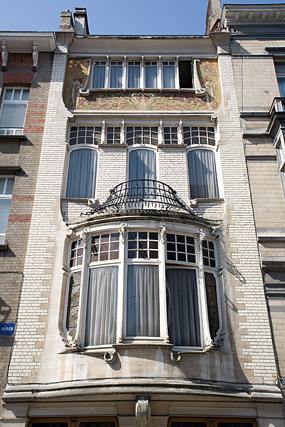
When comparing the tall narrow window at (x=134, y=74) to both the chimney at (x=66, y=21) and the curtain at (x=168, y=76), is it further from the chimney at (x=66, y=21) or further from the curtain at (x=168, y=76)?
the chimney at (x=66, y=21)

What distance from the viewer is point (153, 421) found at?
909 cm

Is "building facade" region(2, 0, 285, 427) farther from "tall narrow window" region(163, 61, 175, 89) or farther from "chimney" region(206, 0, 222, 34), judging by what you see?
"chimney" region(206, 0, 222, 34)

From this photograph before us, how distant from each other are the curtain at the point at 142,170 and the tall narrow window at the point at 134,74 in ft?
10.3

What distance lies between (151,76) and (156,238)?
745 cm

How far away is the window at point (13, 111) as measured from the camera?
1424cm

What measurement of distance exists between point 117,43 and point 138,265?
379 inches

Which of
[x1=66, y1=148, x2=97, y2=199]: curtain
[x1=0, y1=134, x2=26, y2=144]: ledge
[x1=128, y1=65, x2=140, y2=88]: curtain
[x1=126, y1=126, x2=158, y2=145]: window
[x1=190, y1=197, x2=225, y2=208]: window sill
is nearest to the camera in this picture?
[x1=190, y1=197, x2=225, y2=208]: window sill

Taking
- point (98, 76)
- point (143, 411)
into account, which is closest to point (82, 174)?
point (98, 76)

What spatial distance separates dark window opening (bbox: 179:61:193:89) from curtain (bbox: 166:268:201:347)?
799 centimetres

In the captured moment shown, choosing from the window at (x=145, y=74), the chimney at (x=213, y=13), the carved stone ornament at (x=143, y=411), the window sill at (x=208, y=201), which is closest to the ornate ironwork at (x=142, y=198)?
the window sill at (x=208, y=201)

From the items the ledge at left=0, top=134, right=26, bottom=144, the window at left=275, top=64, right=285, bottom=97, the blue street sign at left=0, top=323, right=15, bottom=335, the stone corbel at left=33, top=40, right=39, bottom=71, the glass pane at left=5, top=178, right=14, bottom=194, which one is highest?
the stone corbel at left=33, top=40, right=39, bottom=71

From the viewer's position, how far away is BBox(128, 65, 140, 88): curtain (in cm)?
1516

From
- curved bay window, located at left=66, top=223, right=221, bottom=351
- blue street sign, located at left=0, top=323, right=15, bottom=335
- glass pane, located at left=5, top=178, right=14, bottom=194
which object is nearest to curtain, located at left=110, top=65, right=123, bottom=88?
glass pane, located at left=5, top=178, right=14, bottom=194

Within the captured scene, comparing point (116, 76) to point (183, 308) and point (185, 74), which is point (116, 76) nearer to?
point (185, 74)
